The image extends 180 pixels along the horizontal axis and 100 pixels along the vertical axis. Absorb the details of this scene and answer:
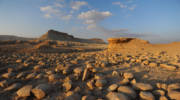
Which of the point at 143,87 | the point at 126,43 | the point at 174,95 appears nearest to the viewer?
the point at 174,95

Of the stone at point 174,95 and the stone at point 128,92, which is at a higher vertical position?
the stone at point 174,95

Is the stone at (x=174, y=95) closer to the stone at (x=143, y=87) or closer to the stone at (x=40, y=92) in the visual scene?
the stone at (x=143, y=87)

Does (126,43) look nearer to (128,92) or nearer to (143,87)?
(143,87)

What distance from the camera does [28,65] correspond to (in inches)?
101

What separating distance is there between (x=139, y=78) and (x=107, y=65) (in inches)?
32.9

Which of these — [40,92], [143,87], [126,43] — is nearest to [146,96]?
[143,87]

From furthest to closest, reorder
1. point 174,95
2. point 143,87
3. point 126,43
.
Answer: point 126,43
point 143,87
point 174,95

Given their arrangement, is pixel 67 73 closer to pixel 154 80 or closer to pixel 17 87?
pixel 17 87

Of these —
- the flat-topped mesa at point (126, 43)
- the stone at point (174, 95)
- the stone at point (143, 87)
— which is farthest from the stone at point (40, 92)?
the flat-topped mesa at point (126, 43)

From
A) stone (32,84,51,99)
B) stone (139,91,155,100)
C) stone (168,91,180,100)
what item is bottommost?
stone (32,84,51,99)

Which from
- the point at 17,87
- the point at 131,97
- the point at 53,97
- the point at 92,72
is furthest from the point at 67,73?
the point at 131,97

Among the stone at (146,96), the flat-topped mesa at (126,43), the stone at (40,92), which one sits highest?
the flat-topped mesa at (126,43)

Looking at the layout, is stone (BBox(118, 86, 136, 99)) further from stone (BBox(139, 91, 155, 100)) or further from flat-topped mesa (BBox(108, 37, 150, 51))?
flat-topped mesa (BBox(108, 37, 150, 51))

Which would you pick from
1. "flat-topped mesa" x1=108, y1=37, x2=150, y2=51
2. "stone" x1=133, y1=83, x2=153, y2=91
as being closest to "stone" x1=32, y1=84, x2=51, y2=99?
"stone" x1=133, y1=83, x2=153, y2=91
